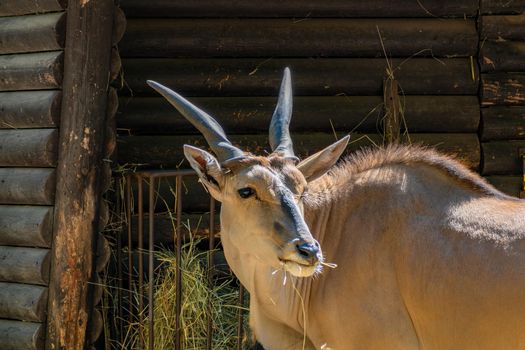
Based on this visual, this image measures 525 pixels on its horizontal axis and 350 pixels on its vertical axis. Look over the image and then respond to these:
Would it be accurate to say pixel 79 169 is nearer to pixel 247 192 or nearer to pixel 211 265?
pixel 211 265

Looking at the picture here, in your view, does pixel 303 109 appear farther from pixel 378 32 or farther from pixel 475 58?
pixel 475 58

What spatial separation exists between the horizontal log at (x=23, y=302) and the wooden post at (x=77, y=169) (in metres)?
0.10

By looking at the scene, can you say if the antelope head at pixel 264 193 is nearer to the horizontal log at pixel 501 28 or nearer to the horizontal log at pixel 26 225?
the horizontal log at pixel 26 225

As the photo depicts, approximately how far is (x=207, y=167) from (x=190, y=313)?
81.3 inches

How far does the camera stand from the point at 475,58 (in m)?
9.64

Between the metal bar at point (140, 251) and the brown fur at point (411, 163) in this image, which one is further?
the metal bar at point (140, 251)

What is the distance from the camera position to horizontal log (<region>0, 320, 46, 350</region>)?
813 centimetres

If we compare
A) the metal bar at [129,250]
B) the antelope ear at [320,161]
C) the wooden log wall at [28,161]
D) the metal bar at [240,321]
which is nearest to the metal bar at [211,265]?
the metal bar at [240,321]

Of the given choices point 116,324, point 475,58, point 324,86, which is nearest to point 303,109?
point 324,86

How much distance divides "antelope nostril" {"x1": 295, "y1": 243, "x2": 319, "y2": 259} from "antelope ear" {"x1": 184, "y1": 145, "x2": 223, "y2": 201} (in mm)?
866

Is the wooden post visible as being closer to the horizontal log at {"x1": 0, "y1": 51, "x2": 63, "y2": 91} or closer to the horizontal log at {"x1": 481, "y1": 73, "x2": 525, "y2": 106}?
the horizontal log at {"x1": 0, "y1": 51, "x2": 63, "y2": 91}

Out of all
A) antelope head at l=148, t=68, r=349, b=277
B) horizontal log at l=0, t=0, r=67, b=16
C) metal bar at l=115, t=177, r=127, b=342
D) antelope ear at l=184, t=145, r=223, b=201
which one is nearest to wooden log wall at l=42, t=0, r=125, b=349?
horizontal log at l=0, t=0, r=67, b=16

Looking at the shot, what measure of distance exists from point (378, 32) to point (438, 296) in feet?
10.9

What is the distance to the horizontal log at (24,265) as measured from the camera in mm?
8172
